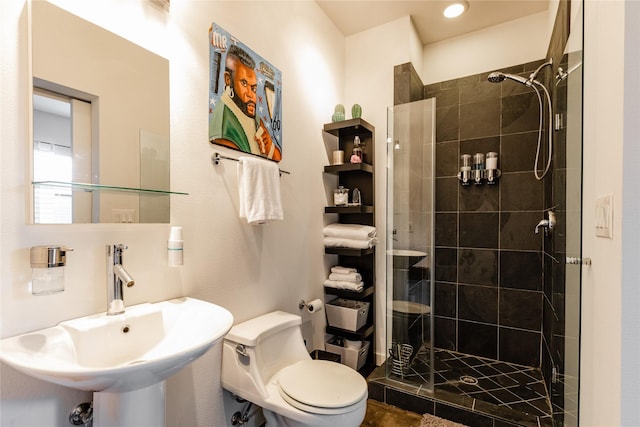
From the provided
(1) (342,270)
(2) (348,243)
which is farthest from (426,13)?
(1) (342,270)

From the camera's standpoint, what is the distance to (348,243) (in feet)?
7.29

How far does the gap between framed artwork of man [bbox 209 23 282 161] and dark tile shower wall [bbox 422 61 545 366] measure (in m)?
1.14

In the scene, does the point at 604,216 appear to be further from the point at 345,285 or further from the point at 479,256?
the point at 479,256

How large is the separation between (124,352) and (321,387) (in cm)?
80

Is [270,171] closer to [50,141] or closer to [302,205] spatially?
[302,205]

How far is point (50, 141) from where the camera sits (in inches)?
35.6

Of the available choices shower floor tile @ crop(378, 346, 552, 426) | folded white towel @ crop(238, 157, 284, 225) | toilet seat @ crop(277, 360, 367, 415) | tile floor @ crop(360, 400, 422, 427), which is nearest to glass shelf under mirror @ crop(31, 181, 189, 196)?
folded white towel @ crop(238, 157, 284, 225)

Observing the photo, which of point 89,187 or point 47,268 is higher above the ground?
point 89,187

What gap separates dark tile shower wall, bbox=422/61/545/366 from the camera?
7.55 ft

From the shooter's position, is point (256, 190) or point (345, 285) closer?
point (256, 190)

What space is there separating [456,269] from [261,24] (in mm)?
2331

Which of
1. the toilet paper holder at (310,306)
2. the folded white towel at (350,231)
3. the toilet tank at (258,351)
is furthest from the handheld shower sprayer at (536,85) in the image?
the toilet tank at (258,351)

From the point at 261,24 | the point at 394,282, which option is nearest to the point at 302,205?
the point at 394,282

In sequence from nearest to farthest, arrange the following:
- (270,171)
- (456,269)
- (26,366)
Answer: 1. (26,366)
2. (270,171)
3. (456,269)
